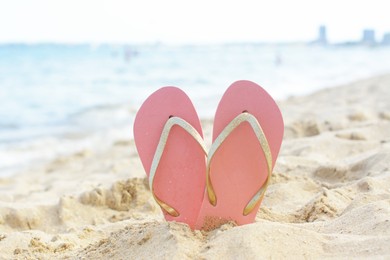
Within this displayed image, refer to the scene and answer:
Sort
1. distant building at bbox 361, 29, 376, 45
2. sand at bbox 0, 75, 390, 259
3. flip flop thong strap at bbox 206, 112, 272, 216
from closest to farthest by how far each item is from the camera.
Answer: sand at bbox 0, 75, 390, 259, flip flop thong strap at bbox 206, 112, 272, 216, distant building at bbox 361, 29, 376, 45

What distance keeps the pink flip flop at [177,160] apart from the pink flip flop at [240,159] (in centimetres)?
4

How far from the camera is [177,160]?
58.0 inches

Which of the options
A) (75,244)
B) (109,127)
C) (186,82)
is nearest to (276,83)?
(186,82)

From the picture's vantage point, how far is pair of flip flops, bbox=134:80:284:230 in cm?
145

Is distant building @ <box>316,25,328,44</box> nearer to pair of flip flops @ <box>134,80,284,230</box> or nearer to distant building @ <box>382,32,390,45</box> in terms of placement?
distant building @ <box>382,32,390,45</box>

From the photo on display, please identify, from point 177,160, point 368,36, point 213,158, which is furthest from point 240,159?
point 368,36

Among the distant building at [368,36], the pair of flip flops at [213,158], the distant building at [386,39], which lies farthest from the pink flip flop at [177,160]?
the distant building at [368,36]

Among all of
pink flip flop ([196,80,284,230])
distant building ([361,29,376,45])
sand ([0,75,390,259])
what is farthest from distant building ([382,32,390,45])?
pink flip flop ([196,80,284,230])

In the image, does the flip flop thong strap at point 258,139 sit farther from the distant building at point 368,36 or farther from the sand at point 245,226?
the distant building at point 368,36

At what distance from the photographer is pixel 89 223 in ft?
7.36

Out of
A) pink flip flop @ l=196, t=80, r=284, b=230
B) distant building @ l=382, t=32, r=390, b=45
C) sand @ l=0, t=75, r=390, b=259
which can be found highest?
pink flip flop @ l=196, t=80, r=284, b=230

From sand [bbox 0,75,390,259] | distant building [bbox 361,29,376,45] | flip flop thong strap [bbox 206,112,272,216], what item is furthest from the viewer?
distant building [bbox 361,29,376,45]

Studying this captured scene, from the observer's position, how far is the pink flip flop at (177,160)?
4.82 feet

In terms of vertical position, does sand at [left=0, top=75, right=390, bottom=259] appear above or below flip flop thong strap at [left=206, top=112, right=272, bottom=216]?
below
